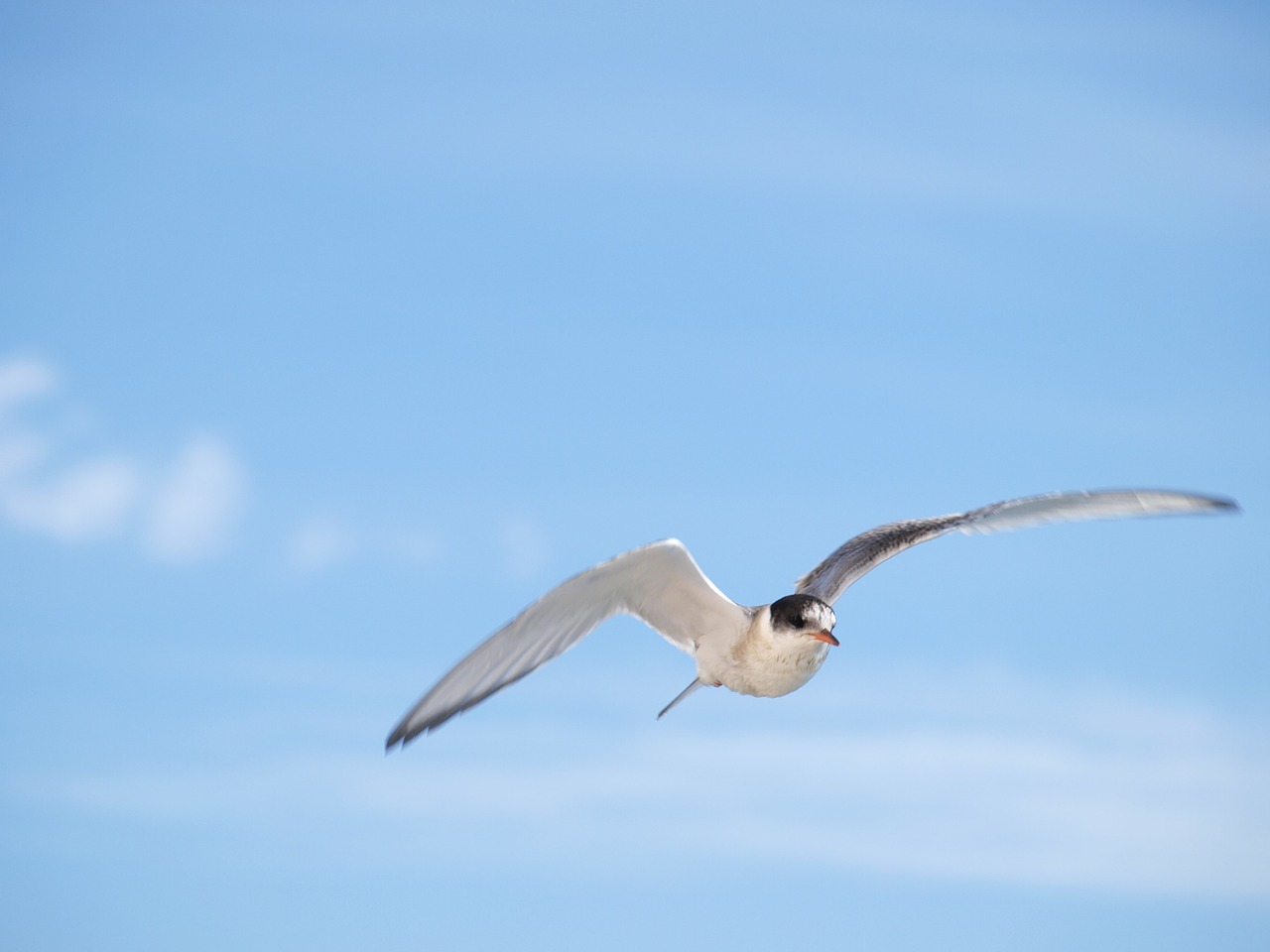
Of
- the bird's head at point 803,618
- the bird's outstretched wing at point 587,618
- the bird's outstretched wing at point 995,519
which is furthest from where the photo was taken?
the bird's outstretched wing at point 995,519

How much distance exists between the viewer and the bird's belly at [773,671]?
34.1 ft

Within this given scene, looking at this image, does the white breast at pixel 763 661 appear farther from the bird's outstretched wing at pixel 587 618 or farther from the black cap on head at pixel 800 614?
the bird's outstretched wing at pixel 587 618

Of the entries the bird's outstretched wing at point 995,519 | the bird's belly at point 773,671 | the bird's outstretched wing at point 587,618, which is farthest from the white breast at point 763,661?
the bird's outstretched wing at point 995,519

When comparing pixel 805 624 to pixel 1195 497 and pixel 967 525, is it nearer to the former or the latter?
pixel 967 525

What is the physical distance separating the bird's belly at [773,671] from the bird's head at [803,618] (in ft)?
0.67

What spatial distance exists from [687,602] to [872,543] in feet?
7.47

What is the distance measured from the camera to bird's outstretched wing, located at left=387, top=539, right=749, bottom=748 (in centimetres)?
984

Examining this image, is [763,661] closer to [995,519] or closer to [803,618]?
[803,618]

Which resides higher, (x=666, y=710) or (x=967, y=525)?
(x=967, y=525)

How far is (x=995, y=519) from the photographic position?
1241 centimetres

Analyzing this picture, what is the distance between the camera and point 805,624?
10.1 meters

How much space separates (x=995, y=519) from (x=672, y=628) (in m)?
3.50

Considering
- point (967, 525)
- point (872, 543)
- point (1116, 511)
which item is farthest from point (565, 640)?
point (1116, 511)

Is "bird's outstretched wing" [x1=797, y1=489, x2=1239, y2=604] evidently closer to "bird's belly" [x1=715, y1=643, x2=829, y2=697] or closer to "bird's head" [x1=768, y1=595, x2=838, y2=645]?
"bird's belly" [x1=715, y1=643, x2=829, y2=697]
